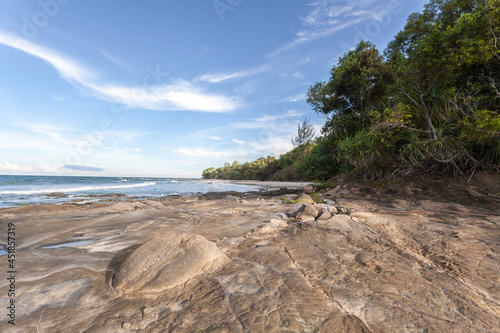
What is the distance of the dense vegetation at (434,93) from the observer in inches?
261

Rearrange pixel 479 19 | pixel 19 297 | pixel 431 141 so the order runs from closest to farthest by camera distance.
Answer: pixel 19 297 < pixel 479 19 < pixel 431 141

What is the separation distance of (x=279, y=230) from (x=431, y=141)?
7.87 m

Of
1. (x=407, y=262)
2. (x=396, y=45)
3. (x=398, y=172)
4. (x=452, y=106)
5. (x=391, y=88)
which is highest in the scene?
(x=396, y=45)

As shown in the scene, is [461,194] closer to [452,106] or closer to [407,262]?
[452,106]

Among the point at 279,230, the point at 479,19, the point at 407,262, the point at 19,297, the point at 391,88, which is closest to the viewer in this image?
the point at 19,297

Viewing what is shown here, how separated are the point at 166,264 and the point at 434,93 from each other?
11132 mm

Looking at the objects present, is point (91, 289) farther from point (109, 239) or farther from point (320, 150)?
point (320, 150)

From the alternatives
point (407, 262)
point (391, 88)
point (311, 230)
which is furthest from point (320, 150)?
point (407, 262)

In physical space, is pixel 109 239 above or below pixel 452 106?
below

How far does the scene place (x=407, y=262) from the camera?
2977 mm

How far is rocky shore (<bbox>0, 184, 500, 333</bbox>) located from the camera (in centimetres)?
186

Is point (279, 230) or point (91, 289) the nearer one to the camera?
point (91, 289)

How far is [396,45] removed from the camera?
41.3 ft

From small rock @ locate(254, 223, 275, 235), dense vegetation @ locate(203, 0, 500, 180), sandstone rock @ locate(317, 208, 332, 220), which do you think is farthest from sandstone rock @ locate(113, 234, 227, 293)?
dense vegetation @ locate(203, 0, 500, 180)
